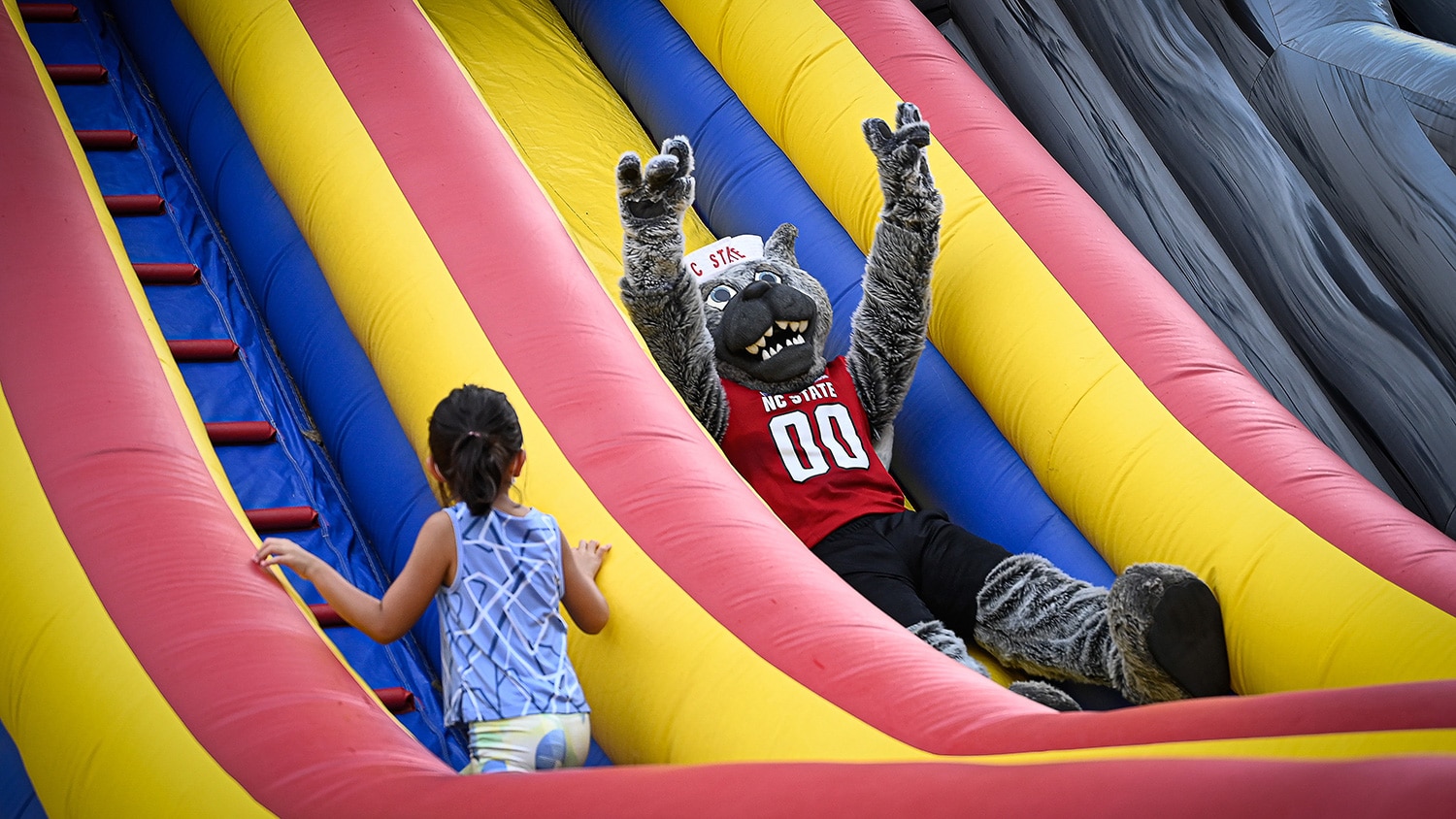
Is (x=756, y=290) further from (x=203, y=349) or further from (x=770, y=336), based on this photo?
(x=203, y=349)

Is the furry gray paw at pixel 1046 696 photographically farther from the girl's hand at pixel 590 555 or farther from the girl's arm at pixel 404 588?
the girl's arm at pixel 404 588

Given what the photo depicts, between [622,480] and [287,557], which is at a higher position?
[287,557]

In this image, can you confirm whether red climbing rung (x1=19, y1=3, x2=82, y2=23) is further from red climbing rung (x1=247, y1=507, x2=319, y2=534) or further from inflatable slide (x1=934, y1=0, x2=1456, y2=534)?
inflatable slide (x1=934, y1=0, x2=1456, y2=534)

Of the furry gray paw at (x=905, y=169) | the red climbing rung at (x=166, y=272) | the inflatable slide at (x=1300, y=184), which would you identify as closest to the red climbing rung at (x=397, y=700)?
the red climbing rung at (x=166, y=272)

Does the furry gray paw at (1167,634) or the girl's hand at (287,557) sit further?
the furry gray paw at (1167,634)

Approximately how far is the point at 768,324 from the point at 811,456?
0.81ft

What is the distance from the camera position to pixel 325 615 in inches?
72.5

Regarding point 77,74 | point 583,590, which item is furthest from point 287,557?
point 77,74

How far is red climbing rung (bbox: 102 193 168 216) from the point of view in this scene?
7.84ft

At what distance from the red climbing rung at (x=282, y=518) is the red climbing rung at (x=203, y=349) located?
1.23ft

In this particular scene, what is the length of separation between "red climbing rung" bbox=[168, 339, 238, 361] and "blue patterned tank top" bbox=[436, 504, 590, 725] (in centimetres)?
98

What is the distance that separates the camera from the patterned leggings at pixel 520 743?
1.42 metres

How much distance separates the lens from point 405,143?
209 cm

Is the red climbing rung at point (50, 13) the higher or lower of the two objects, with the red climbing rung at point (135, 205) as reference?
higher
